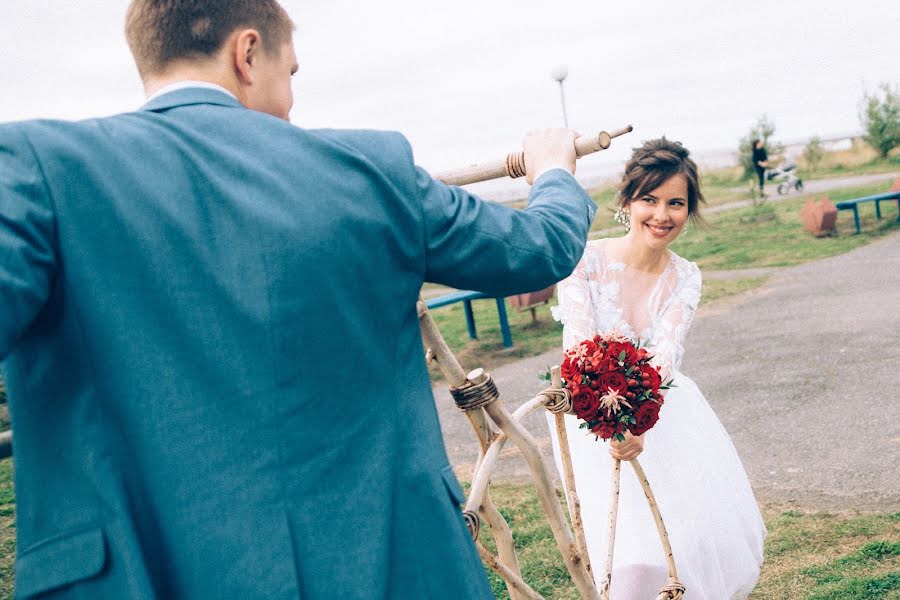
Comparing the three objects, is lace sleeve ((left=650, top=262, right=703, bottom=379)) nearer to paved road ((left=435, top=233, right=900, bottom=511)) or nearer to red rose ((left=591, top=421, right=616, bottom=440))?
red rose ((left=591, top=421, right=616, bottom=440))

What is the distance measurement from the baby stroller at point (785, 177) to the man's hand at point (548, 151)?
24944mm

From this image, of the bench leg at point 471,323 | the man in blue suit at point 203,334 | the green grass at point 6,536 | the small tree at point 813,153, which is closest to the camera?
the man in blue suit at point 203,334

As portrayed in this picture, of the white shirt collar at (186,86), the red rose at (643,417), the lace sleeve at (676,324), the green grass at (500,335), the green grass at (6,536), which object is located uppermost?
the white shirt collar at (186,86)

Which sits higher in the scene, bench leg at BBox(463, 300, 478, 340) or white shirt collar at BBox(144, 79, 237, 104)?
white shirt collar at BBox(144, 79, 237, 104)

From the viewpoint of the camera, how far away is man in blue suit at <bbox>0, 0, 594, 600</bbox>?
1269 mm

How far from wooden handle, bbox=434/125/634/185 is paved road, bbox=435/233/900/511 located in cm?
389

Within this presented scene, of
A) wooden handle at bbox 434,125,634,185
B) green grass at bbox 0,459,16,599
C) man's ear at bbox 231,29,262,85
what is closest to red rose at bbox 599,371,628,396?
wooden handle at bbox 434,125,634,185

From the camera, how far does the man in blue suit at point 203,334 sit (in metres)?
1.27

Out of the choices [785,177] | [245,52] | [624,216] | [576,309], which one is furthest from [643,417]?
[785,177]

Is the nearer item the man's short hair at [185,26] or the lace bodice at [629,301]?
the man's short hair at [185,26]

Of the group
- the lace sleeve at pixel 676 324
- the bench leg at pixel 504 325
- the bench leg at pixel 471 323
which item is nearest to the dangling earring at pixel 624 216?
the lace sleeve at pixel 676 324

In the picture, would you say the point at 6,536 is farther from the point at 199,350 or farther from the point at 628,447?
the point at 199,350

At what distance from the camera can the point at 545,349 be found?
10.2 metres

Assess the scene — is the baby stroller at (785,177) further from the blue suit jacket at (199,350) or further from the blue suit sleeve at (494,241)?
the blue suit jacket at (199,350)
